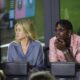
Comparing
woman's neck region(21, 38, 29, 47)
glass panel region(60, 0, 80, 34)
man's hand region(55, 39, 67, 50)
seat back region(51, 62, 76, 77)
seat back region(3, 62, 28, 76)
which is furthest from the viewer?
glass panel region(60, 0, 80, 34)

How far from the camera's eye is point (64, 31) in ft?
17.0

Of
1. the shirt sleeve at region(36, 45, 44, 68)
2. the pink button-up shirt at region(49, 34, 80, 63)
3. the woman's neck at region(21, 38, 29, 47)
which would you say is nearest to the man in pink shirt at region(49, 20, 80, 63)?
the pink button-up shirt at region(49, 34, 80, 63)

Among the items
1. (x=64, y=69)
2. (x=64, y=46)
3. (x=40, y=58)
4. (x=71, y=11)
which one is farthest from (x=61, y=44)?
(x=71, y=11)

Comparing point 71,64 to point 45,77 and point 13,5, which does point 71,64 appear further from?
point 13,5

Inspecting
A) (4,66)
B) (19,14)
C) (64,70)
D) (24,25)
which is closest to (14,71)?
(4,66)

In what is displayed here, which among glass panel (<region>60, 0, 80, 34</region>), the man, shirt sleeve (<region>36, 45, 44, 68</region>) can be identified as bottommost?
shirt sleeve (<region>36, 45, 44, 68</region>)

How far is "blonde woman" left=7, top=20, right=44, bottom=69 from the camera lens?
16.9ft

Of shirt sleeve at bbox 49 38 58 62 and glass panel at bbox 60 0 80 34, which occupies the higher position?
glass panel at bbox 60 0 80 34

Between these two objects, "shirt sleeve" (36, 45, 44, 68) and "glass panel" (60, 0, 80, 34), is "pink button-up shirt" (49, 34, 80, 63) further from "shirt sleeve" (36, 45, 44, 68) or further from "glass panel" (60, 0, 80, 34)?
"glass panel" (60, 0, 80, 34)

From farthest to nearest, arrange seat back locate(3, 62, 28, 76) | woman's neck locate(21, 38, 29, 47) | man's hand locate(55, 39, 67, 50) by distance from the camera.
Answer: woman's neck locate(21, 38, 29, 47), man's hand locate(55, 39, 67, 50), seat back locate(3, 62, 28, 76)

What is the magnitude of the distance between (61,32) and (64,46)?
0.22 metres

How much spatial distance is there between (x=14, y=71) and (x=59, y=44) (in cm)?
89

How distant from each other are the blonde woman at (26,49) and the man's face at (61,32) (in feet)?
1.06

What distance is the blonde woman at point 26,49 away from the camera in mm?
5156
